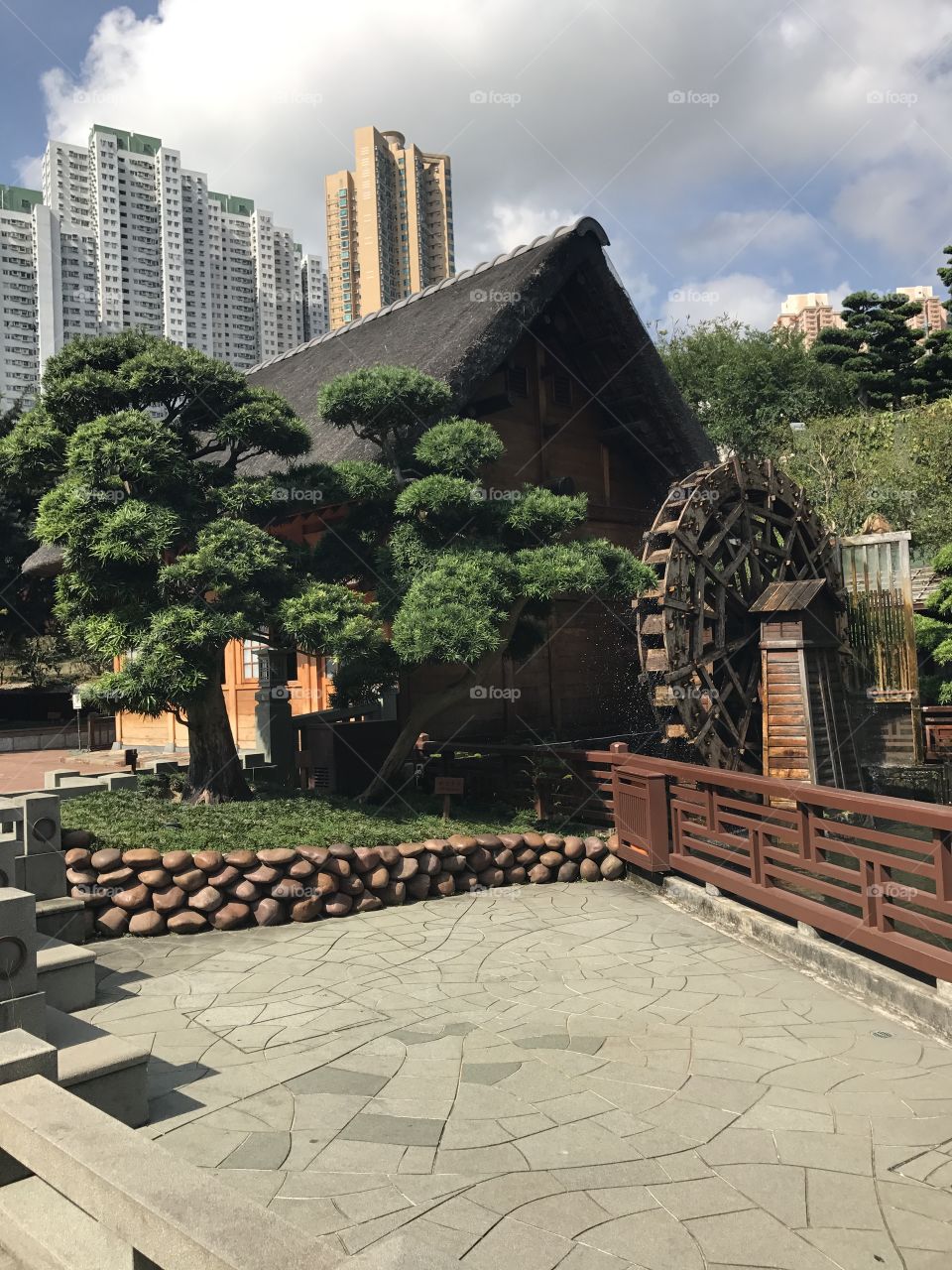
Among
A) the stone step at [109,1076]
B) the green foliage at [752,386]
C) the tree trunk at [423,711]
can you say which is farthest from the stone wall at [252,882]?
the green foliage at [752,386]

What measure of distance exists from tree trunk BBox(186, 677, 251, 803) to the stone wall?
1.68m

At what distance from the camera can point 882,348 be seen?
31.8m

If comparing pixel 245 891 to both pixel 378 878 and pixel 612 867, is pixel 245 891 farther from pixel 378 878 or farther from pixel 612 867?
pixel 612 867

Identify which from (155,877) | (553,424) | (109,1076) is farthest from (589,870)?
(553,424)

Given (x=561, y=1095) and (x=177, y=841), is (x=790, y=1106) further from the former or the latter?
(x=177, y=841)

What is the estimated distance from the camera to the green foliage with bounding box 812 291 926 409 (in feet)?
103

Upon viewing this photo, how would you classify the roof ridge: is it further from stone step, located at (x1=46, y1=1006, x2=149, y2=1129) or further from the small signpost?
stone step, located at (x1=46, y1=1006, x2=149, y2=1129)

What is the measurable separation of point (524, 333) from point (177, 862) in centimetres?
853

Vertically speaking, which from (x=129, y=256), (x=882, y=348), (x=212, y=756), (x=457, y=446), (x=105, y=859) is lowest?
(x=105, y=859)

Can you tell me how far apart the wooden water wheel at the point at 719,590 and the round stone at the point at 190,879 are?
6167mm

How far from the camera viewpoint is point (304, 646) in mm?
8734

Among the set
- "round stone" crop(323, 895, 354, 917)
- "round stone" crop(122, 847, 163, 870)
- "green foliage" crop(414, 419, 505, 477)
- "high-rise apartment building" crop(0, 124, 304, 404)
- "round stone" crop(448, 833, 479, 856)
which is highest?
"high-rise apartment building" crop(0, 124, 304, 404)

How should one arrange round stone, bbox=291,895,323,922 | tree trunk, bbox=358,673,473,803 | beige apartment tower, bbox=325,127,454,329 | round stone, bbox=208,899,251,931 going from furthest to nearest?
beige apartment tower, bbox=325,127,454,329 → tree trunk, bbox=358,673,473,803 → round stone, bbox=291,895,323,922 → round stone, bbox=208,899,251,931

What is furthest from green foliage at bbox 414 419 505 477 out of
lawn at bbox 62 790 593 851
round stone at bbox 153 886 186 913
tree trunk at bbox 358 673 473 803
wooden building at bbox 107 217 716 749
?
round stone at bbox 153 886 186 913
